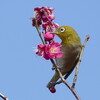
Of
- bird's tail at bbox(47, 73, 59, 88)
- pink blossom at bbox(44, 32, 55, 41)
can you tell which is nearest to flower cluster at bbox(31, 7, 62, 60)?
pink blossom at bbox(44, 32, 55, 41)

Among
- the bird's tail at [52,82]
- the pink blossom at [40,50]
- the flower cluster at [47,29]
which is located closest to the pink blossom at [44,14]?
the flower cluster at [47,29]

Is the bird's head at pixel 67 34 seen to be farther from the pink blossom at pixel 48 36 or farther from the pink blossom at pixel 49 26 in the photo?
the pink blossom at pixel 48 36

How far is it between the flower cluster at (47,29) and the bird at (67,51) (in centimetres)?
21

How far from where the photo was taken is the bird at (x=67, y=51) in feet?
8.21

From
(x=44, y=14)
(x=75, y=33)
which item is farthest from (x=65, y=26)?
(x=44, y=14)

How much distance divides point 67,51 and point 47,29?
0.37 metres

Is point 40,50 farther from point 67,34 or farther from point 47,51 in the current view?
point 67,34

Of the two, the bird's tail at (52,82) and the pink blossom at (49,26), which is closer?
the pink blossom at (49,26)

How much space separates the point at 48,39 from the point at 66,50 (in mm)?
441

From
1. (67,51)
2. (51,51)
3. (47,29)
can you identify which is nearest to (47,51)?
(51,51)

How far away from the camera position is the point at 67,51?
2529 millimetres

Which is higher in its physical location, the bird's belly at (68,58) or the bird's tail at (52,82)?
the bird's belly at (68,58)

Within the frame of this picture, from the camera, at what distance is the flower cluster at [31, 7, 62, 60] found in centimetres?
209

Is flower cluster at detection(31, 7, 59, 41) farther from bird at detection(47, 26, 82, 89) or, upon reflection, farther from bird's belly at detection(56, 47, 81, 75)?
bird's belly at detection(56, 47, 81, 75)
